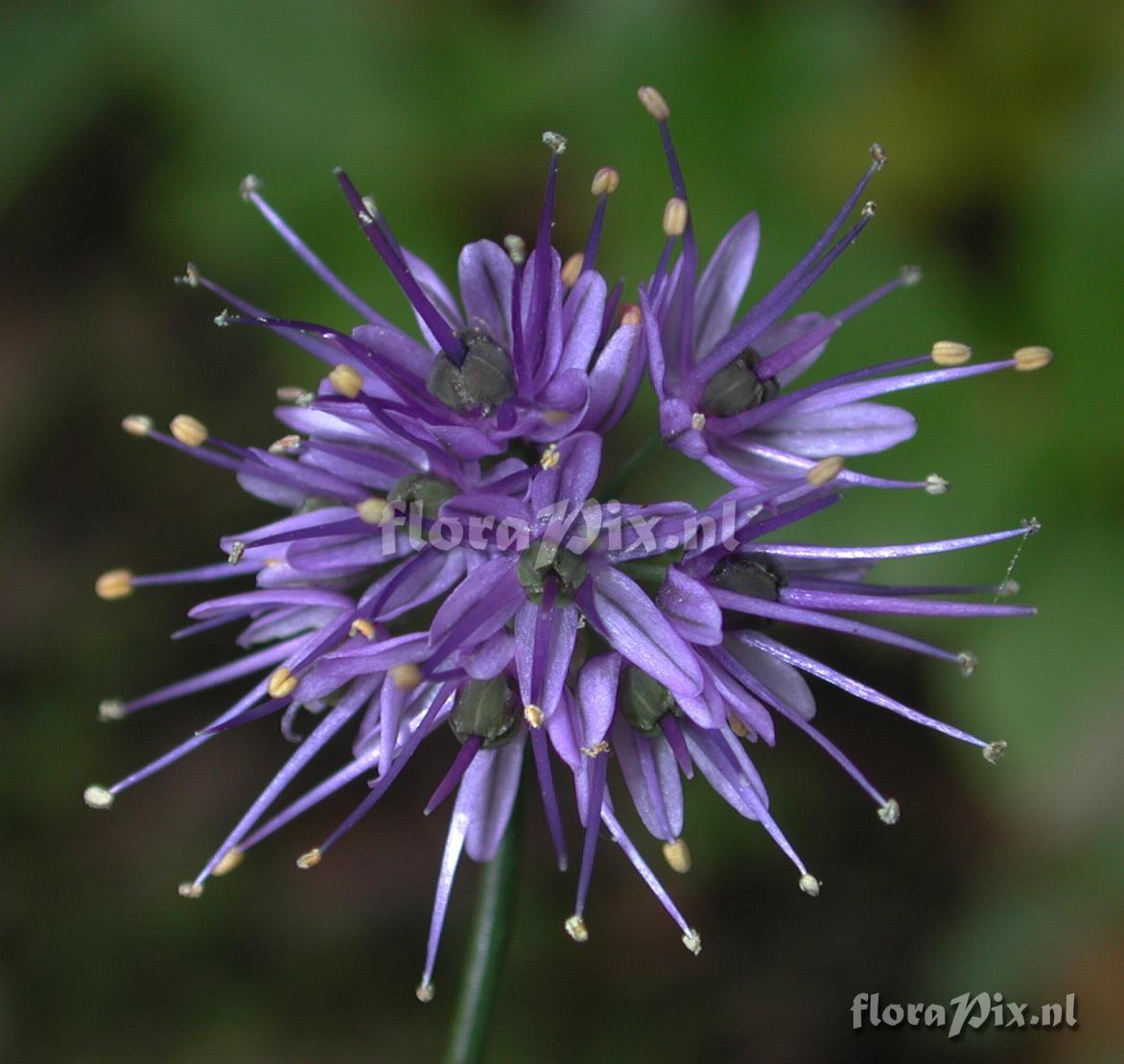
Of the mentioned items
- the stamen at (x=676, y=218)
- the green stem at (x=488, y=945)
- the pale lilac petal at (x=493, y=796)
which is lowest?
the green stem at (x=488, y=945)

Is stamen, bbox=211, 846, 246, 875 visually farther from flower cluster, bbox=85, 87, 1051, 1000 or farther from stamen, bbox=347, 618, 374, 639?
stamen, bbox=347, 618, 374, 639

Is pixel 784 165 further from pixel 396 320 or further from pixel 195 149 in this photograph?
pixel 195 149

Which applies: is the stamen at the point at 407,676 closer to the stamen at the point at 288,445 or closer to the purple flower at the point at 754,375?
the stamen at the point at 288,445

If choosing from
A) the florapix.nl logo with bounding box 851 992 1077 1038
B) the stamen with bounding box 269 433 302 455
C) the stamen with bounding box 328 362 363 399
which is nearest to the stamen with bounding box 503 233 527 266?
the stamen with bounding box 328 362 363 399

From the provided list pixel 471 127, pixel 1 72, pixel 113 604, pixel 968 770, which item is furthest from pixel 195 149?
pixel 968 770

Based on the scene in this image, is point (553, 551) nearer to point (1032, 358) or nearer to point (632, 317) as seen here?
point (632, 317)

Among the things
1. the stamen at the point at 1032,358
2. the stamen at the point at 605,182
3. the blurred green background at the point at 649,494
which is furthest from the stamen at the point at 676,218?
the blurred green background at the point at 649,494

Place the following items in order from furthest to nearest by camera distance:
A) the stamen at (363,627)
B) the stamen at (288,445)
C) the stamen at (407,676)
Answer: the stamen at (288,445) < the stamen at (363,627) < the stamen at (407,676)

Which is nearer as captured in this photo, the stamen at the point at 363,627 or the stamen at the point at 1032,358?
the stamen at the point at 363,627
